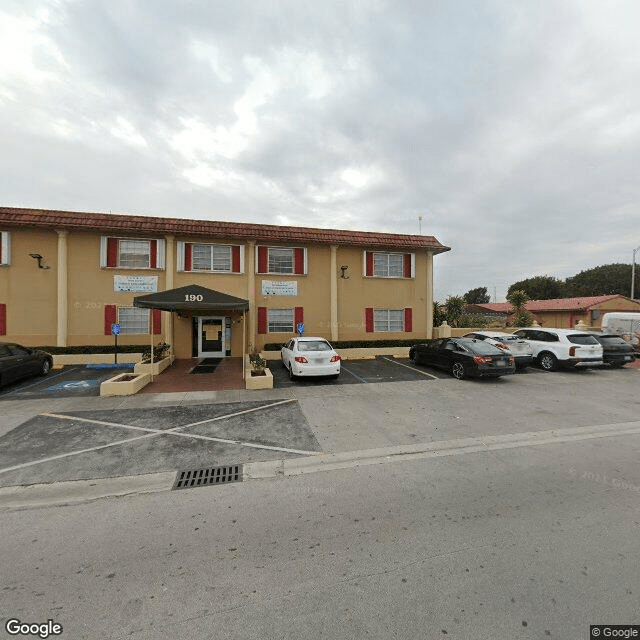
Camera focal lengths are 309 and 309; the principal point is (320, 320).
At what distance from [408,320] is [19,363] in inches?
644

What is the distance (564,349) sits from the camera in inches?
467

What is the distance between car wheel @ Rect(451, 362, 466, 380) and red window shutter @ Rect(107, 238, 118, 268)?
15.3m

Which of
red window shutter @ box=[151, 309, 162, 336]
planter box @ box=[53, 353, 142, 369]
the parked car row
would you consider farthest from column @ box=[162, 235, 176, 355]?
the parked car row

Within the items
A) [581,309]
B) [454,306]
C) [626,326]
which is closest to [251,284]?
[454,306]

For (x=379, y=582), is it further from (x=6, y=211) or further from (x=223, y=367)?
(x=6, y=211)

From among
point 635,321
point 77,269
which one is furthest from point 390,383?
point 635,321

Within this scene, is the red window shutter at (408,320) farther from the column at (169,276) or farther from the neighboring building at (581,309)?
the neighboring building at (581,309)

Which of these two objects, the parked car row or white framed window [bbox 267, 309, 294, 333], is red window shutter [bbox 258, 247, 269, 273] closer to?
white framed window [bbox 267, 309, 294, 333]

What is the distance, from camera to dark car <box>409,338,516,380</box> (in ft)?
33.4

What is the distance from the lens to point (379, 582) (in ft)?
8.64

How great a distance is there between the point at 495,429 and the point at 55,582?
22.5 ft

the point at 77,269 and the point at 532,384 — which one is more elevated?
the point at 77,269

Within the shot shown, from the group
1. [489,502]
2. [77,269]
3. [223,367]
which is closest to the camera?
[489,502]

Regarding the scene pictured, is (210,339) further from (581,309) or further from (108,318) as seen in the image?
(581,309)
